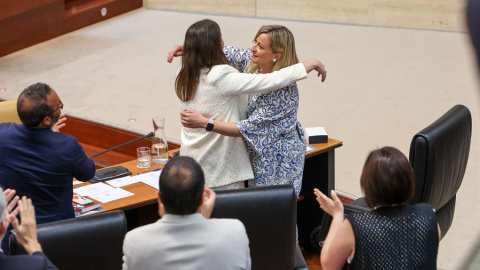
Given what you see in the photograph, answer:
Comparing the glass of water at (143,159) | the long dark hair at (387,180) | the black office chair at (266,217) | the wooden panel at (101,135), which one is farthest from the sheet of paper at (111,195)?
the wooden panel at (101,135)

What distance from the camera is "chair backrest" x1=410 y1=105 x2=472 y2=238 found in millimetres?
3137

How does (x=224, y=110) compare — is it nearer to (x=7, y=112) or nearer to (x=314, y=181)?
(x=314, y=181)

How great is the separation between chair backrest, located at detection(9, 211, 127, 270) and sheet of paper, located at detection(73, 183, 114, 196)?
3.33 feet

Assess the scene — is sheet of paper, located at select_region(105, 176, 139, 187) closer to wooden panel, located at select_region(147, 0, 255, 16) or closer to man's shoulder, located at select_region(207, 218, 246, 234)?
man's shoulder, located at select_region(207, 218, 246, 234)

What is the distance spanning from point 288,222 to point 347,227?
554mm

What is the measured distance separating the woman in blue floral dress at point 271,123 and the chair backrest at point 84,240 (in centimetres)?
89

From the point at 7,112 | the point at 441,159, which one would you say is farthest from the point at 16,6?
the point at 441,159

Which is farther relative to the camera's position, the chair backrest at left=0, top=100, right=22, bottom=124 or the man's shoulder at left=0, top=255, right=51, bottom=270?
the chair backrest at left=0, top=100, right=22, bottom=124

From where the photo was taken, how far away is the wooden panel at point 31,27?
7082 mm

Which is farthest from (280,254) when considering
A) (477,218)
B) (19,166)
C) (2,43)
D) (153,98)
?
(2,43)

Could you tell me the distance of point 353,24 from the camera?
798cm

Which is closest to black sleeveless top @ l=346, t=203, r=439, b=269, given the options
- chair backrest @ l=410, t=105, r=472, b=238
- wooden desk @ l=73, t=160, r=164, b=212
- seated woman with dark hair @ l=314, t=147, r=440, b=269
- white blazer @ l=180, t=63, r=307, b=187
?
seated woman with dark hair @ l=314, t=147, r=440, b=269

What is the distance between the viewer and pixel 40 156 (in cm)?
294

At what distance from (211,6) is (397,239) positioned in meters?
6.85
